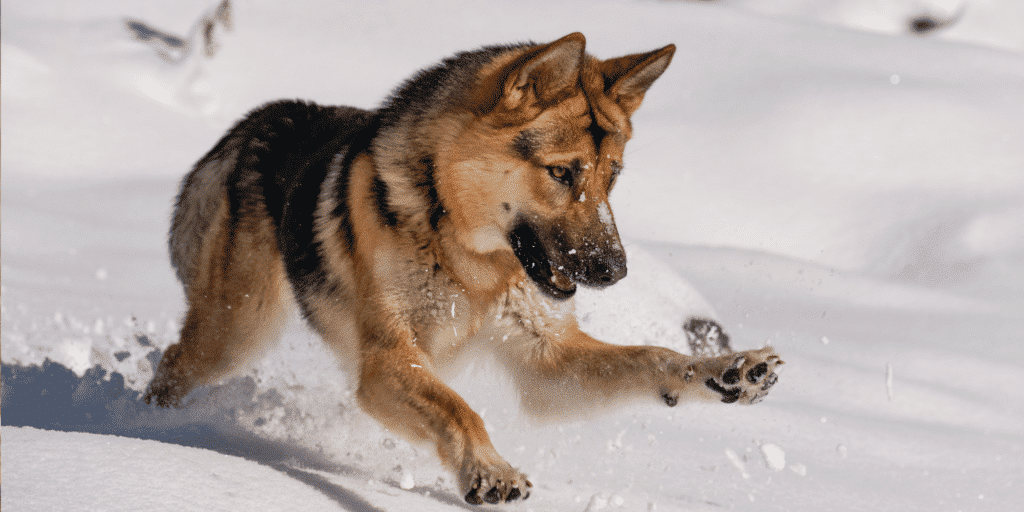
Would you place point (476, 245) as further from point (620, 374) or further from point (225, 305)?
point (225, 305)

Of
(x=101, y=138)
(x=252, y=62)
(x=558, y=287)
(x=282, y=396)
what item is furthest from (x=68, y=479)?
(x=252, y=62)

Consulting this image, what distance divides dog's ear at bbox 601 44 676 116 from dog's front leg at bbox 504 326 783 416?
95 cm

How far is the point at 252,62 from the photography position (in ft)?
35.4

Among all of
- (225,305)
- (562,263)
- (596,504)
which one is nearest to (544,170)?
(562,263)

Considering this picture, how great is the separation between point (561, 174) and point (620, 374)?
33.0 inches

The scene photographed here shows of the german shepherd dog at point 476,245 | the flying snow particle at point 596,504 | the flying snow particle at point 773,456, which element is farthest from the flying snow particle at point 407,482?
the flying snow particle at point 773,456

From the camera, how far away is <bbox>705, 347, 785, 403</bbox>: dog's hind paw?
8.20ft

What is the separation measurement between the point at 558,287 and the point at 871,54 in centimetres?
872

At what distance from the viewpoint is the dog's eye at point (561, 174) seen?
8.39ft

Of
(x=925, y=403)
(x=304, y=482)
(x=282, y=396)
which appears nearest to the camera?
(x=304, y=482)

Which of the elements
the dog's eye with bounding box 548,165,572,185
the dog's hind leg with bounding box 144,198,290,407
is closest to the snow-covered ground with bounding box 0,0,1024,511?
the dog's hind leg with bounding box 144,198,290,407

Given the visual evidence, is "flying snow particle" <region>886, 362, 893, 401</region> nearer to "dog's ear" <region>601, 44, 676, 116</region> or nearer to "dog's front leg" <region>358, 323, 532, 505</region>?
"dog's ear" <region>601, 44, 676, 116</region>

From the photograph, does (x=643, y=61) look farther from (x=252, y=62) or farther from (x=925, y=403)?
(x=252, y=62)

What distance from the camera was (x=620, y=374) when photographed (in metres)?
2.88
